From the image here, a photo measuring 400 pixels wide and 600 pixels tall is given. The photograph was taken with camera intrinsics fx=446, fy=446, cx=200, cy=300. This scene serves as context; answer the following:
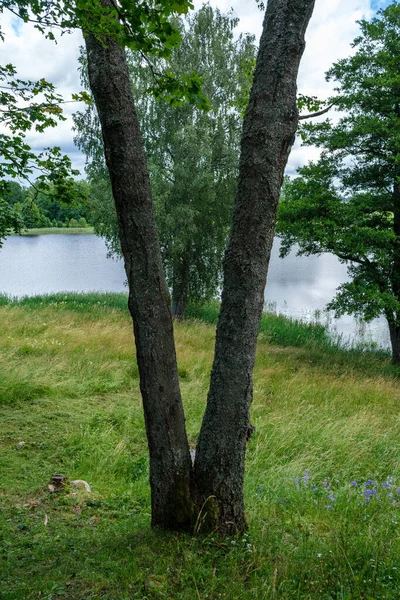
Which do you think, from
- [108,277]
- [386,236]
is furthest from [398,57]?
[108,277]

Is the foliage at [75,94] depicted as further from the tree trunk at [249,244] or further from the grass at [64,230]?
the grass at [64,230]

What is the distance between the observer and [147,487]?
4.15 meters

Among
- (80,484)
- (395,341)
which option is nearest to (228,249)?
(80,484)

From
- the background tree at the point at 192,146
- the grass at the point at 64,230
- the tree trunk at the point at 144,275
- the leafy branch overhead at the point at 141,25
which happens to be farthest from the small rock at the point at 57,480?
the grass at the point at 64,230

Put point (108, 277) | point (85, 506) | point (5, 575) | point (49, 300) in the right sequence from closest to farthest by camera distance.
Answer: point (5, 575) → point (85, 506) → point (49, 300) → point (108, 277)

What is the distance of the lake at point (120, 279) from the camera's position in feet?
68.4

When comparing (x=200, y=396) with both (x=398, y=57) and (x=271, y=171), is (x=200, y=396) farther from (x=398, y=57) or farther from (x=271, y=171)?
(x=398, y=57)

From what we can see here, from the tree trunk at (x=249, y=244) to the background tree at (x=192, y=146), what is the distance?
12134 millimetres

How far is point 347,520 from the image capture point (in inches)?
133

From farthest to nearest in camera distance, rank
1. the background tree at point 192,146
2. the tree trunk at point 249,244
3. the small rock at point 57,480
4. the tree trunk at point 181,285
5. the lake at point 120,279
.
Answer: the lake at point 120,279 < the tree trunk at point 181,285 < the background tree at point 192,146 < the small rock at point 57,480 < the tree trunk at point 249,244

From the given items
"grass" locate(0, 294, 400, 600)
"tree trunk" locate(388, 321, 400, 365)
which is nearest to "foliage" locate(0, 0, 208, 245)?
"grass" locate(0, 294, 400, 600)

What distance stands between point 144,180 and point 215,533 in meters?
2.35

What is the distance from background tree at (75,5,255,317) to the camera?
14961mm

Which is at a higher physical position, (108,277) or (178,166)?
(178,166)
